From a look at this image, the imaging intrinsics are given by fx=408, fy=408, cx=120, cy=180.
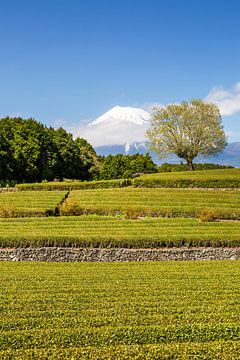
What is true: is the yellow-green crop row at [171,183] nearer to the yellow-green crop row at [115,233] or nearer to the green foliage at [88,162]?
the yellow-green crop row at [115,233]

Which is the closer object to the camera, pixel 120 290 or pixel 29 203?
pixel 120 290

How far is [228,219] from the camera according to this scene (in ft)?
110

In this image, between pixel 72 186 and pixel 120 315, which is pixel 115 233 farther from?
pixel 72 186

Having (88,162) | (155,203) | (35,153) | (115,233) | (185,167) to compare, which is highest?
(35,153)

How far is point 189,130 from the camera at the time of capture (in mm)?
59281

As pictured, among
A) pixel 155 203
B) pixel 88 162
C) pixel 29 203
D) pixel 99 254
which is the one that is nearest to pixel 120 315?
pixel 99 254

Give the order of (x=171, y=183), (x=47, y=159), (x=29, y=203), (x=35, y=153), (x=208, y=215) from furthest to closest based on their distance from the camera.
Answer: (x=47, y=159)
(x=35, y=153)
(x=171, y=183)
(x=29, y=203)
(x=208, y=215)

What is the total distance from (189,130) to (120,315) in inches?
1969

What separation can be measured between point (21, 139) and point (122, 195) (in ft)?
114

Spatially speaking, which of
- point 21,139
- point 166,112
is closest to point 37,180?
point 21,139

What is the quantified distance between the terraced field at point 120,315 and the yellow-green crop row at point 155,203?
16.3 m

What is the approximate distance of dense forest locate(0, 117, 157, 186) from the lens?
2660 inches

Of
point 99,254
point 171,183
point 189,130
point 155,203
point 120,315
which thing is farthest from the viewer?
point 189,130

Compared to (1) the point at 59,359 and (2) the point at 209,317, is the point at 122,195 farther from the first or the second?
(1) the point at 59,359
